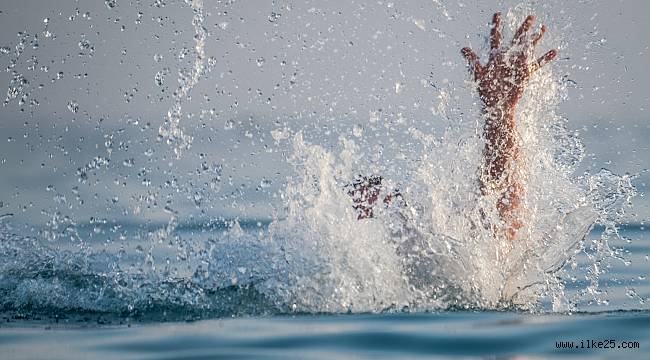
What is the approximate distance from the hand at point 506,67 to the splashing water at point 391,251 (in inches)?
4.9

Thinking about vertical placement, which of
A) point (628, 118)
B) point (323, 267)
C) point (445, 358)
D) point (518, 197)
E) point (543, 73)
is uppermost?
point (628, 118)

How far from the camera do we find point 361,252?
603 cm

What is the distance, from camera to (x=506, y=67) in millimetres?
6969

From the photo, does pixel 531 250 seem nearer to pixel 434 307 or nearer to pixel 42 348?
pixel 434 307

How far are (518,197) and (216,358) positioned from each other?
3.19 metres

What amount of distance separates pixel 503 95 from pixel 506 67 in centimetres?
22

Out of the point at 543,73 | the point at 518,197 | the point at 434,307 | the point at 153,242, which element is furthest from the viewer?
the point at 153,242

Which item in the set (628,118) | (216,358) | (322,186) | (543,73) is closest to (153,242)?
(322,186)

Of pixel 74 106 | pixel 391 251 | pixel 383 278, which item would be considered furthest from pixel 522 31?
pixel 74 106

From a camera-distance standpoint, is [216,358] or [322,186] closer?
[216,358]

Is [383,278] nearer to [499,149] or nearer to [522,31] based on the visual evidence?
[499,149]

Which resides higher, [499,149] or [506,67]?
[506,67]

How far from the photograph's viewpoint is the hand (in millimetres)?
6898

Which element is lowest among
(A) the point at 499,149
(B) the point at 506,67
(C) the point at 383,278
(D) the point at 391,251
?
(C) the point at 383,278
